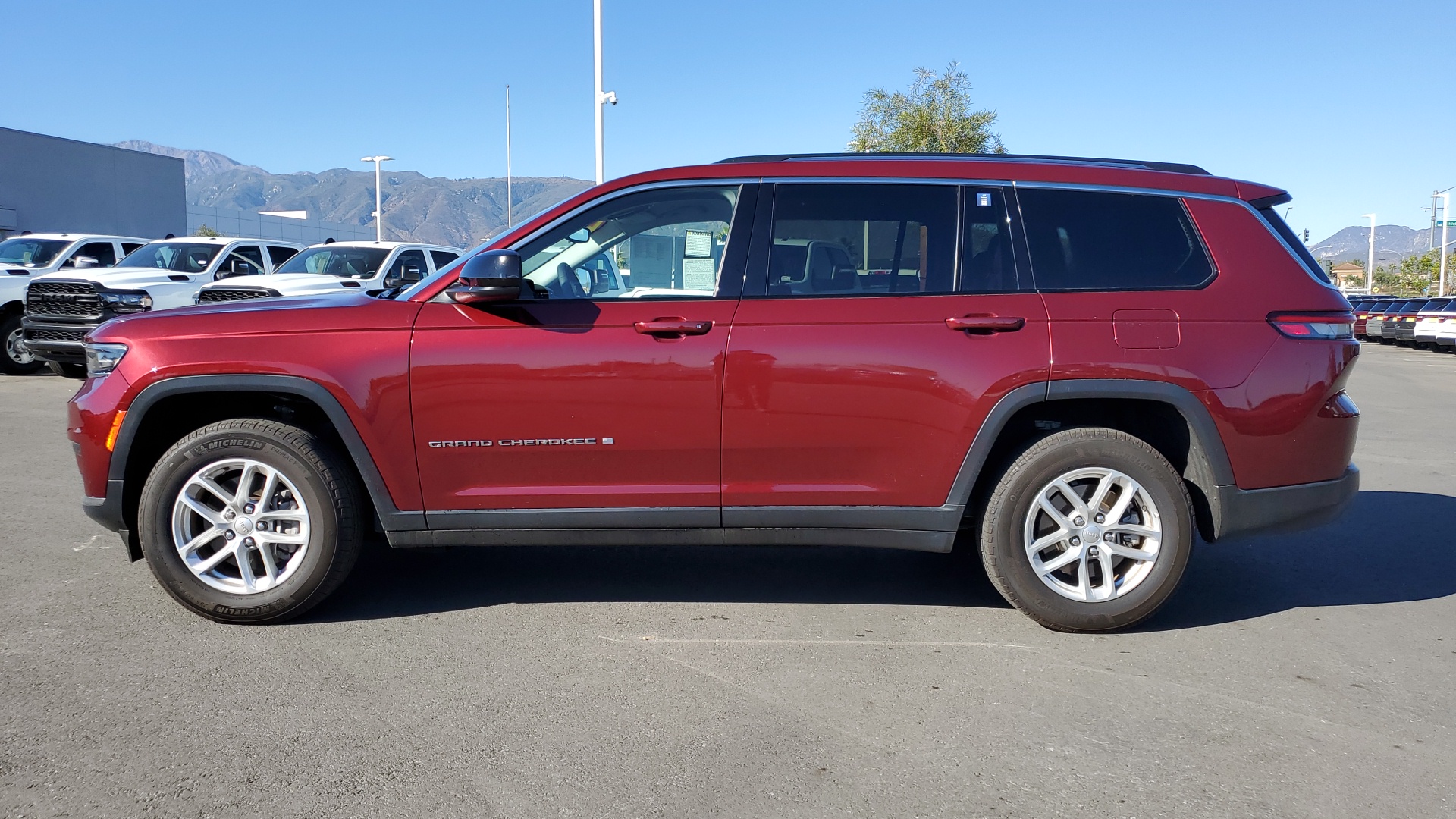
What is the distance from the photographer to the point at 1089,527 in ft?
13.9

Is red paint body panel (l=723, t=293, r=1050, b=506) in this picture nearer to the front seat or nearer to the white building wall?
the front seat

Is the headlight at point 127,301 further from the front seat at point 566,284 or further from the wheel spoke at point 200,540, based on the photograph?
the front seat at point 566,284

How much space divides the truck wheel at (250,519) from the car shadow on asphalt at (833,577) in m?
0.26

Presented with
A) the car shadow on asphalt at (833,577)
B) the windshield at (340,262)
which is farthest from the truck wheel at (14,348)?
the car shadow on asphalt at (833,577)

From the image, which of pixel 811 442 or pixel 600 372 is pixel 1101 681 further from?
pixel 600 372

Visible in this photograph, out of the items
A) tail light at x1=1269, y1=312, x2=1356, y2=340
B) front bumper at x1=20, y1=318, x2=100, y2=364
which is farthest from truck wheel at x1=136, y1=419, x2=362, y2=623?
front bumper at x1=20, y1=318, x2=100, y2=364

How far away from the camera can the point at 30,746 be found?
3.17m

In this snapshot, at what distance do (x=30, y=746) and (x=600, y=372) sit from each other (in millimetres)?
2166

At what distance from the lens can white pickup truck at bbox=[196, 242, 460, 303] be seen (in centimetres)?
1346

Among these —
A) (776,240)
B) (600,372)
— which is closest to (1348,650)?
(776,240)

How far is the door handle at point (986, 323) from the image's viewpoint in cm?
416

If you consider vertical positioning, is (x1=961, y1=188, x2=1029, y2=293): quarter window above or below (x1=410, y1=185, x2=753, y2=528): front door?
above

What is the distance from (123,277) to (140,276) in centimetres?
22

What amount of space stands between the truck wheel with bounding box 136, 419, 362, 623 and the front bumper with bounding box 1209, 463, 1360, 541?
11.3 ft
